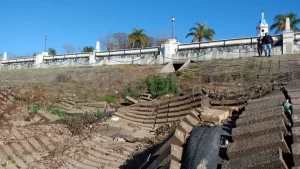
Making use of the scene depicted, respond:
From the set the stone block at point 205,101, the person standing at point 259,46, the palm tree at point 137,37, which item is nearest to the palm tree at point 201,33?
the palm tree at point 137,37

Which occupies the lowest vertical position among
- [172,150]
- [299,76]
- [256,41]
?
[172,150]

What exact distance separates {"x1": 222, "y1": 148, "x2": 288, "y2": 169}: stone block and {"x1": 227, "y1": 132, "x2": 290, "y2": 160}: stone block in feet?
0.56

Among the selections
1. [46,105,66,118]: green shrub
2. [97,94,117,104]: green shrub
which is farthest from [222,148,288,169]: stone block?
[97,94,117,104]: green shrub

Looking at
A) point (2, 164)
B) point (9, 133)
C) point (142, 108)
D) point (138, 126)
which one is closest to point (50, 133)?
point (9, 133)

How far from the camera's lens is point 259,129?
4.39 metres

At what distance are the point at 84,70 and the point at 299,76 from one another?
51.8ft

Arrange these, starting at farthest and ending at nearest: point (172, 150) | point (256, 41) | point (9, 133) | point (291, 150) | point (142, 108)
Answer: point (256, 41)
point (142, 108)
point (9, 133)
point (172, 150)
point (291, 150)

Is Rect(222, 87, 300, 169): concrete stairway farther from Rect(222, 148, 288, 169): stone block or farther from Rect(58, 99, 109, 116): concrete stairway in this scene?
Rect(58, 99, 109, 116): concrete stairway

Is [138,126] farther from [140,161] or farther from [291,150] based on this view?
[291,150]

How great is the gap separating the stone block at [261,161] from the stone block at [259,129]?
25.0 inches

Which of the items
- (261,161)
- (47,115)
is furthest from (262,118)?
(47,115)

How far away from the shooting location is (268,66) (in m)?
17.9

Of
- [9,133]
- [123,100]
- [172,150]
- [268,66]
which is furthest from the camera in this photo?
[268,66]

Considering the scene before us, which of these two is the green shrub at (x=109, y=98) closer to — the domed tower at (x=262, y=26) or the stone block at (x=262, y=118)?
the stone block at (x=262, y=118)
